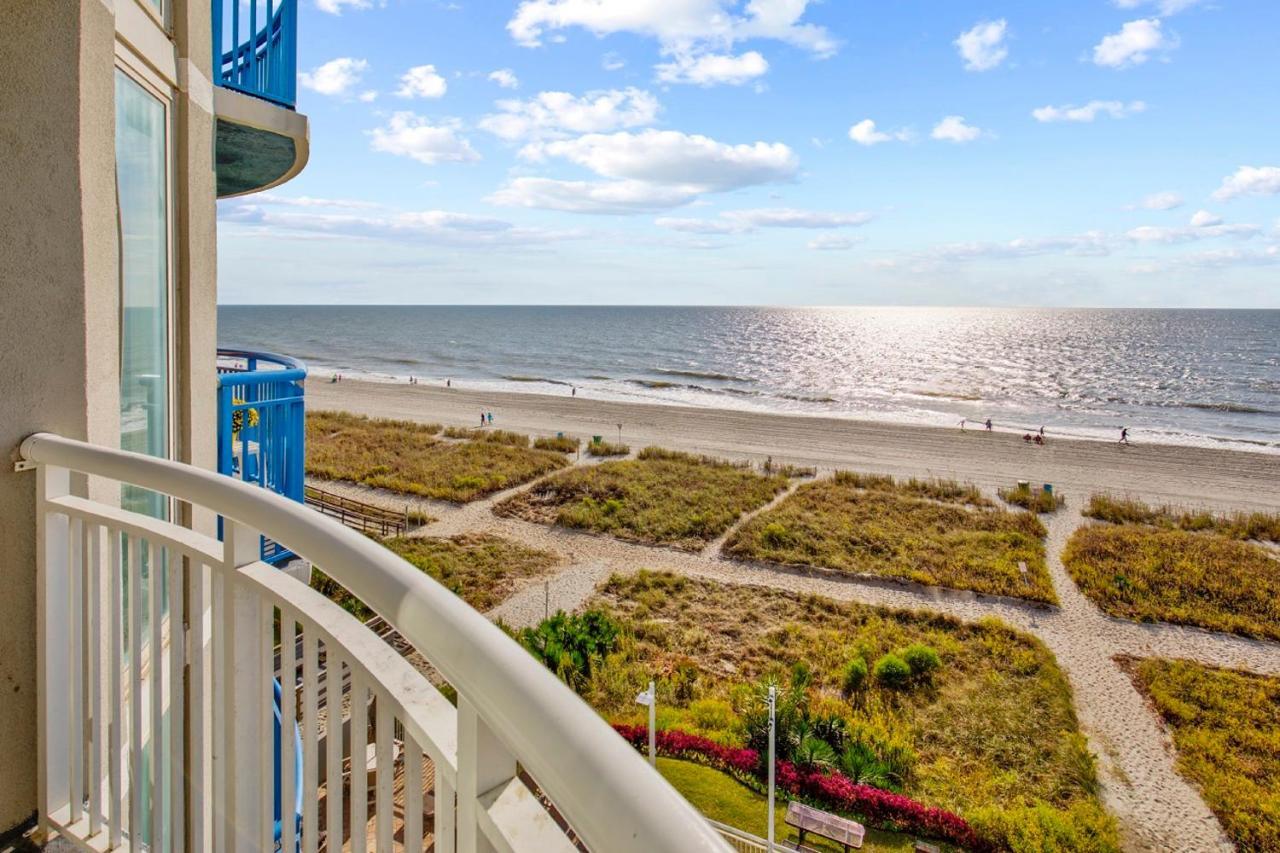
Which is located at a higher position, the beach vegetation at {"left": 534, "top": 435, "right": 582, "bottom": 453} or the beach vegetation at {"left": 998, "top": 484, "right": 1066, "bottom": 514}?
the beach vegetation at {"left": 534, "top": 435, "right": 582, "bottom": 453}

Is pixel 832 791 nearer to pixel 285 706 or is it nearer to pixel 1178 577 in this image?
pixel 285 706

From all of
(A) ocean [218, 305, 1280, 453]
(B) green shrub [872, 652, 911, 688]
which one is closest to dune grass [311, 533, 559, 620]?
(B) green shrub [872, 652, 911, 688]

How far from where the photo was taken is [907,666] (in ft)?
39.4

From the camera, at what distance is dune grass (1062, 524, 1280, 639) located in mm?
14945

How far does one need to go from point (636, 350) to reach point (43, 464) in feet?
261

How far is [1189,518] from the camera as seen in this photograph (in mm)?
21344

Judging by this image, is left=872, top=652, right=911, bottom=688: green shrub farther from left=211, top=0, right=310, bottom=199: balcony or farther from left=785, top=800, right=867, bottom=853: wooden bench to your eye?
left=211, top=0, right=310, bottom=199: balcony

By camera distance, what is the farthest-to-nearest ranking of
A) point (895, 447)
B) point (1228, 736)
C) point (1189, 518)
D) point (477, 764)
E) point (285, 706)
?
point (895, 447) → point (1189, 518) → point (1228, 736) → point (285, 706) → point (477, 764)

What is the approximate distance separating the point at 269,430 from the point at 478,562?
499 inches

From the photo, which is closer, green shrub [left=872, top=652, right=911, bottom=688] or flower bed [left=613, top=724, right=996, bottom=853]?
flower bed [left=613, top=724, right=996, bottom=853]

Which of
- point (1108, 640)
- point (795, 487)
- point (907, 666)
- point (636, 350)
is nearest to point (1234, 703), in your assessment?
point (1108, 640)

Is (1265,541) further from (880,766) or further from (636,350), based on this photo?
(636,350)

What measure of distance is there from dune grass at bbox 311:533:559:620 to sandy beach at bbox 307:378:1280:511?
13652 mm

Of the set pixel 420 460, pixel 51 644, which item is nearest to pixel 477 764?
pixel 51 644
